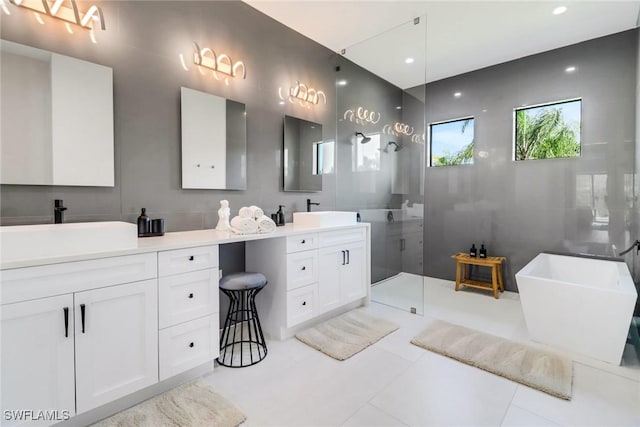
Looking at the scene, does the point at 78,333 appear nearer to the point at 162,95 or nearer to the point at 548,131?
the point at 162,95

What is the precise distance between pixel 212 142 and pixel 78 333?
1.60m

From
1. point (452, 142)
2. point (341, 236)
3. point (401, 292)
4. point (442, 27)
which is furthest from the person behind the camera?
point (452, 142)

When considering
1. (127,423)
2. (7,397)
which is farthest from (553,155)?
(7,397)

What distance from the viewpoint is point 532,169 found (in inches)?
150

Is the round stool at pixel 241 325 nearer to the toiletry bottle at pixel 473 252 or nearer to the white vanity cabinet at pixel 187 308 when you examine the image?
the white vanity cabinet at pixel 187 308

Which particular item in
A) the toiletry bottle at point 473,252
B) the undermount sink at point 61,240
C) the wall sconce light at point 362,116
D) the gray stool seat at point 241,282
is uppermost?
the wall sconce light at point 362,116

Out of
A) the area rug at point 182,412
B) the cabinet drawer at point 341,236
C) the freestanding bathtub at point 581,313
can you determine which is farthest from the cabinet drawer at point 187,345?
the freestanding bathtub at point 581,313

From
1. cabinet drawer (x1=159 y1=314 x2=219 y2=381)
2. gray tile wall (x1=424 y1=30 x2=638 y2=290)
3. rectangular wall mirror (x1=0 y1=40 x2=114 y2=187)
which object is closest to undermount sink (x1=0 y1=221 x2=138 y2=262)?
rectangular wall mirror (x1=0 y1=40 x2=114 y2=187)

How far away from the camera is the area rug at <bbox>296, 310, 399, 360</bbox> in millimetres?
2369

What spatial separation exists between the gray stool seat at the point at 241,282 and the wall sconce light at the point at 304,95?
1916 mm

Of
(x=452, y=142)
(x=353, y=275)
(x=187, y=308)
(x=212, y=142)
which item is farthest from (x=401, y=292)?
(x=212, y=142)

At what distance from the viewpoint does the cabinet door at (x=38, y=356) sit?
130 centimetres

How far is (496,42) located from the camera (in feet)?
11.2

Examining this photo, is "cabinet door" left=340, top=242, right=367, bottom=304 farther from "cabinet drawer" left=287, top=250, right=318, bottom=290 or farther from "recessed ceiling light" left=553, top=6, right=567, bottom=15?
"recessed ceiling light" left=553, top=6, right=567, bottom=15
